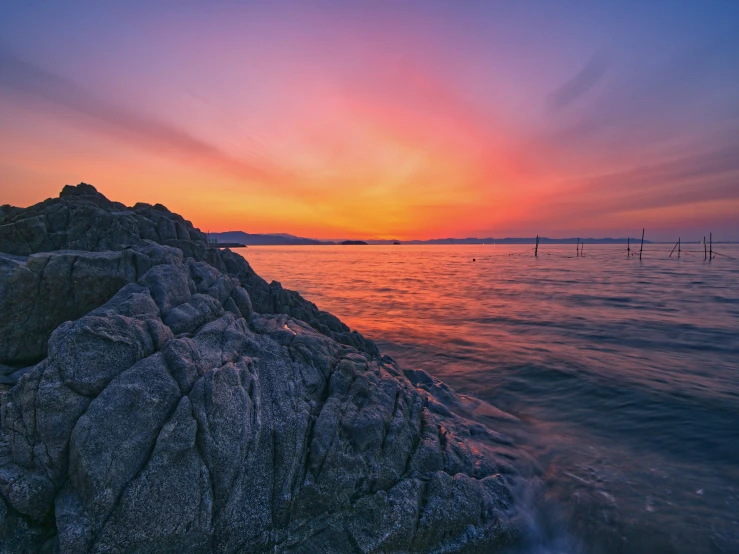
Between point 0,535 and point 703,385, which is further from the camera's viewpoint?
point 703,385

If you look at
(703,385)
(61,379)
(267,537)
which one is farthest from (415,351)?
(61,379)

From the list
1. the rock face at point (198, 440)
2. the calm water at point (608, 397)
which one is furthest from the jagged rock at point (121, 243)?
the calm water at point (608, 397)

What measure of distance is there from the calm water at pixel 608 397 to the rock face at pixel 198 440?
2614 mm

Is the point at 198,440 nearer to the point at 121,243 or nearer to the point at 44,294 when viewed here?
the point at 44,294

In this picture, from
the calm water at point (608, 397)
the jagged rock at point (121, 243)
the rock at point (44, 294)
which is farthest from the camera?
the jagged rock at point (121, 243)

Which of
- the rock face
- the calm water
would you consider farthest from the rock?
the calm water

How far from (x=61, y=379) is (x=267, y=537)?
16.8 feet

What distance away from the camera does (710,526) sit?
845cm

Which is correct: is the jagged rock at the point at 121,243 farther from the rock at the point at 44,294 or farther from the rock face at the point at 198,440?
the rock face at the point at 198,440

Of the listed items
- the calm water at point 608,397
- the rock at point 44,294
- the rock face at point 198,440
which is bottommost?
the calm water at point 608,397

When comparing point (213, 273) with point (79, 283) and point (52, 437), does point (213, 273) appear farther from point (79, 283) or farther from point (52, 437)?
point (52, 437)

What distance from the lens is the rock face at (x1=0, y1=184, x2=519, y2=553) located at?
5.99m

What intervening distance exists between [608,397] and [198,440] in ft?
56.4

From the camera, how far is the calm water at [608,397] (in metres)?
8.73
